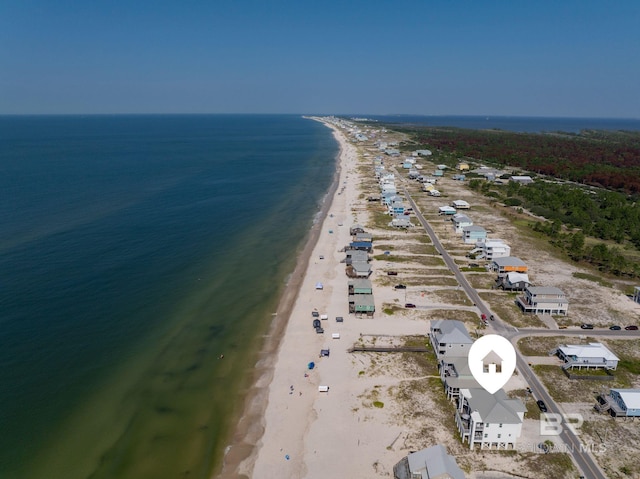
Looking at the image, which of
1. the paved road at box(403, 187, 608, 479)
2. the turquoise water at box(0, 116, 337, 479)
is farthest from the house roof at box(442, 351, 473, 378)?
the turquoise water at box(0, 116, 337, 479)

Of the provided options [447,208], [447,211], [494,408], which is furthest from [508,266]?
[447,208]

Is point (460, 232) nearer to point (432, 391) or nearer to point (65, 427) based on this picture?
point (432, 391)

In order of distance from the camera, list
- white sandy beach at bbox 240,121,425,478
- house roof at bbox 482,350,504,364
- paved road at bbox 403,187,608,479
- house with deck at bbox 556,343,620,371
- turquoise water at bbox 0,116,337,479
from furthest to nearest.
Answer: house with deck at bbox 556,343,620,371
turquoise water at bbox 0,116,337,479
house roof at bbox 482,350,504,364
white sandy beach at bbox 240,121,425,478
paved road at bbox 403,187,608,479

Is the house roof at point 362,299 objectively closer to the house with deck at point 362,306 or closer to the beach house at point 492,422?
the house with deck at point 362,306

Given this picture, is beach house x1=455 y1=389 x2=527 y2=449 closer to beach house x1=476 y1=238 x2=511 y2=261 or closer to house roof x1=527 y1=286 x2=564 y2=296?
house roof x1=527 y1=286 x2=564 y2=296

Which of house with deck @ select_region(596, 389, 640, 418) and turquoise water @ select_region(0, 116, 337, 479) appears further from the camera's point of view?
house with deck @ select_region(596, 389, 640, 418)

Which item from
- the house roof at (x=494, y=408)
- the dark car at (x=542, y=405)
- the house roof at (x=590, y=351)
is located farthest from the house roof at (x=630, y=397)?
the house roof at (x=494, y=408)

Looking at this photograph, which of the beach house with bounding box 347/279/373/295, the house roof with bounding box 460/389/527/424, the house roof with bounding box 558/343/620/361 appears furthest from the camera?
the beach house with bounding box 347/279/373/295

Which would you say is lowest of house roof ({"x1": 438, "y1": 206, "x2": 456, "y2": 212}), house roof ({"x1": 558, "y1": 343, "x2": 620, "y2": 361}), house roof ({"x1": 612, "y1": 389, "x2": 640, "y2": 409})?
house roof ({"x1": 612, "y1": 389, "x2": 640, "y2": 409})
